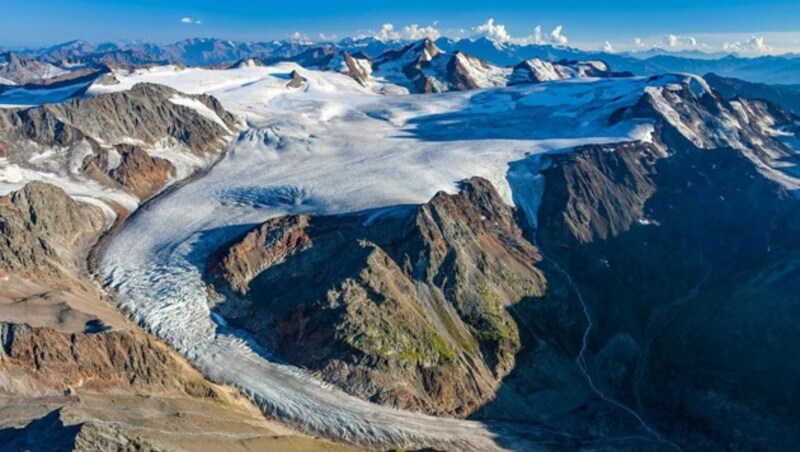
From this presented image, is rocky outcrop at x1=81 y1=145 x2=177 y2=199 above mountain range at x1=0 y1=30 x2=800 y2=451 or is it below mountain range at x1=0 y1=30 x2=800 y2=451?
above

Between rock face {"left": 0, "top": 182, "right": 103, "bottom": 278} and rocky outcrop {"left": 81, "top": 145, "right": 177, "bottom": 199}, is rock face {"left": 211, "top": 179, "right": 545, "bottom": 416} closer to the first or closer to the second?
rock face {"left": 0, "top": 182, "right": 103, "bottom": 278}

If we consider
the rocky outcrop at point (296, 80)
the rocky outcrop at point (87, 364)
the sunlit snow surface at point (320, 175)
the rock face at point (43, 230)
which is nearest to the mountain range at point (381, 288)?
the rocky outcrop at point (87, 364)

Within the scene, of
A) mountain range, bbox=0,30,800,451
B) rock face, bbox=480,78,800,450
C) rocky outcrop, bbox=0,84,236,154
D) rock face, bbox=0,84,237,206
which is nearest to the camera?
mountain range, bbox=0,30,800,451

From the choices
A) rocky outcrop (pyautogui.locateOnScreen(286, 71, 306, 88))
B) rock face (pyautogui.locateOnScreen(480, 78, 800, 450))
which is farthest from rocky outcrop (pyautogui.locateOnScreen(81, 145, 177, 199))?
rocky outcrop (pyautogui.locateOnScreen(286, 71, 306, 88))

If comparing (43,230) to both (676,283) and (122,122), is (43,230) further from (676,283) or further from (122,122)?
(676,283)

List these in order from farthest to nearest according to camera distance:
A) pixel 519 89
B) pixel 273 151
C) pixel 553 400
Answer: pixel 519 89 < pixel 273 151 < pixel 553 400

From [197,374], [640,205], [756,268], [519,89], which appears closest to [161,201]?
[197,374]

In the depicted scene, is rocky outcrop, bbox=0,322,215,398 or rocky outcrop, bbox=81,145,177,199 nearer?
rocky outcrop, bbox=0,322,215,398

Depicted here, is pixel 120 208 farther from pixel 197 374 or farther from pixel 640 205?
pixel 640 205
